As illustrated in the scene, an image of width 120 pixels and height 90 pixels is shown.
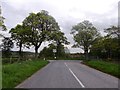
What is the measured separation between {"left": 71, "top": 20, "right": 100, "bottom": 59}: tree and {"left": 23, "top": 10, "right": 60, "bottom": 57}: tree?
26.3 meters

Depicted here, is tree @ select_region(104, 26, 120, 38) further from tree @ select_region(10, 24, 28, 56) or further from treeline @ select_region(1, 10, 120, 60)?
tree @ select_region(10, 24, 28, 56)

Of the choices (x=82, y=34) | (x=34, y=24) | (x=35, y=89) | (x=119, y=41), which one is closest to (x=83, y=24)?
(x=82, y=34)

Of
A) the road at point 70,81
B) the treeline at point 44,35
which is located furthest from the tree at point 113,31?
the road at point 70,81

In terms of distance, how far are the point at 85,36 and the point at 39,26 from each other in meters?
30.7

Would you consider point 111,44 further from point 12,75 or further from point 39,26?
point 12,75

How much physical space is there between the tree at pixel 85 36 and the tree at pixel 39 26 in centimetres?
2635

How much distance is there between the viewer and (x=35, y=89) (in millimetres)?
15516

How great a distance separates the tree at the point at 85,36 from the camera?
352 feet

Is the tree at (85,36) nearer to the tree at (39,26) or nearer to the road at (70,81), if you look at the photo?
the tree at (39,26)

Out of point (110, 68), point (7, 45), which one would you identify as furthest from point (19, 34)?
point (110, 68)

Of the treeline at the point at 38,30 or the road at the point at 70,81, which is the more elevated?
the treeline at the point at 38,30

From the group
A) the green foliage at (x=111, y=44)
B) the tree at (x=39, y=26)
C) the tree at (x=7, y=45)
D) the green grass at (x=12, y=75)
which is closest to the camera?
the green grass at (x=12, y=75)

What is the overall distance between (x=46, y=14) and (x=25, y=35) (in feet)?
26.4

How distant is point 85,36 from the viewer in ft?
355
